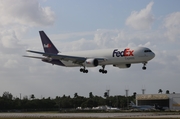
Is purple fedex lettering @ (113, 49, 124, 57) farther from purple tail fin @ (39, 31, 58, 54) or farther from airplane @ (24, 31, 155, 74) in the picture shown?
purple tail fin @ (39, 31, 58, 54)

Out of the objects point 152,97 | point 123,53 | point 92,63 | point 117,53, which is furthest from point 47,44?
point 152,97

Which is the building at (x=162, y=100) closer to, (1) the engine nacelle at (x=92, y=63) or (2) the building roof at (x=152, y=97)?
(2) the building roof at (x=152, y=97)

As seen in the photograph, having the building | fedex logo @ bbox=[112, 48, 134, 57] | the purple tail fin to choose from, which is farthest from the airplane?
the building

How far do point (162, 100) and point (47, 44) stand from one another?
90.4 m

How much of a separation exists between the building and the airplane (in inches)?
3051

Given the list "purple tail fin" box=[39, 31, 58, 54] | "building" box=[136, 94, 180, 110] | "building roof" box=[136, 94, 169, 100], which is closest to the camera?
"purple tail fin" box=[39, 31, 58, 54]

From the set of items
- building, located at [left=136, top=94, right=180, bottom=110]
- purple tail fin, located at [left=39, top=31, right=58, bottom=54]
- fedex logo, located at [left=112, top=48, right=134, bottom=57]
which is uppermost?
purple tail fin, located at [left=39, top=31, right=58, bottom=54]

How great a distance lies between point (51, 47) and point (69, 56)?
1393 centimetres

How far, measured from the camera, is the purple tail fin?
340 feet

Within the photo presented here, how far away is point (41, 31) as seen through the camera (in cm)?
10831

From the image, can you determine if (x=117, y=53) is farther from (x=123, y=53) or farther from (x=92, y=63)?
(x=92, y=63)

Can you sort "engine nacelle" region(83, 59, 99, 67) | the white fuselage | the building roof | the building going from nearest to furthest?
1. the white fuselage
2. "engine nacelle" region(83, 59, 99, 67)
3. the building
4. the building roof

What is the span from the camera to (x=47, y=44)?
10500cm

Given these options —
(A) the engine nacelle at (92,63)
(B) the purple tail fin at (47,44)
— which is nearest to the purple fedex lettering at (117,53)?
(A) the engine nacelle at (92,63)
